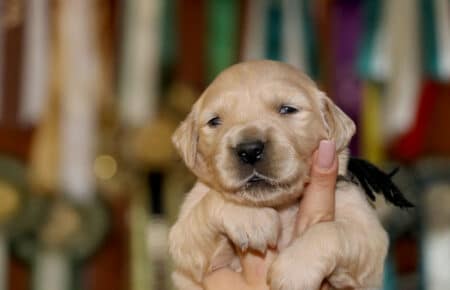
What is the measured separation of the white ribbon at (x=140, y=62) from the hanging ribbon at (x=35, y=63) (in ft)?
0.73

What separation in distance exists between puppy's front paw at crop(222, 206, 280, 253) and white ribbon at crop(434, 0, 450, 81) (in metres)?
1.42

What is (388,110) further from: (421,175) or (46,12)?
(46,12)

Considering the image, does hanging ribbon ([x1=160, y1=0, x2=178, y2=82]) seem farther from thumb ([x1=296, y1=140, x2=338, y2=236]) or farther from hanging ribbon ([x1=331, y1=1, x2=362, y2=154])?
thumb ([x1=296, y1=140, x2=338, y2=236])

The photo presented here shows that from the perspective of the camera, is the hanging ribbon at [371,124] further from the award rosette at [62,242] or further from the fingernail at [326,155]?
the fingernail at [326,155]

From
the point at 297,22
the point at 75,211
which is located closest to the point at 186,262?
the point at 75,211

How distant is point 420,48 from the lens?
224 cm

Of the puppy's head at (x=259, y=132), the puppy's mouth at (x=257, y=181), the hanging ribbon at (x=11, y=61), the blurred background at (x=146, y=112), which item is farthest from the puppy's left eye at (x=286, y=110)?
the hanging ribbon at (x=11, y=61)

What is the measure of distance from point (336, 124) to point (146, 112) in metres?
1.25

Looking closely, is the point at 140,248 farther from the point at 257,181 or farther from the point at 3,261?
the point at 257,181

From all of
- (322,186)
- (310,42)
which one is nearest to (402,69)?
(310,42)

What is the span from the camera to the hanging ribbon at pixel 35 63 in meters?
2.23

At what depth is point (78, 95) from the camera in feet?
7.42

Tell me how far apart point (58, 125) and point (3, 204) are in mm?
267

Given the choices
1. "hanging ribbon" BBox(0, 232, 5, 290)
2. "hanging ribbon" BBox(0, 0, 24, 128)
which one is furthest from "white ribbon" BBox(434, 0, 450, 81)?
"hanging ribbon" BBox(0, 232, 5, 290)
